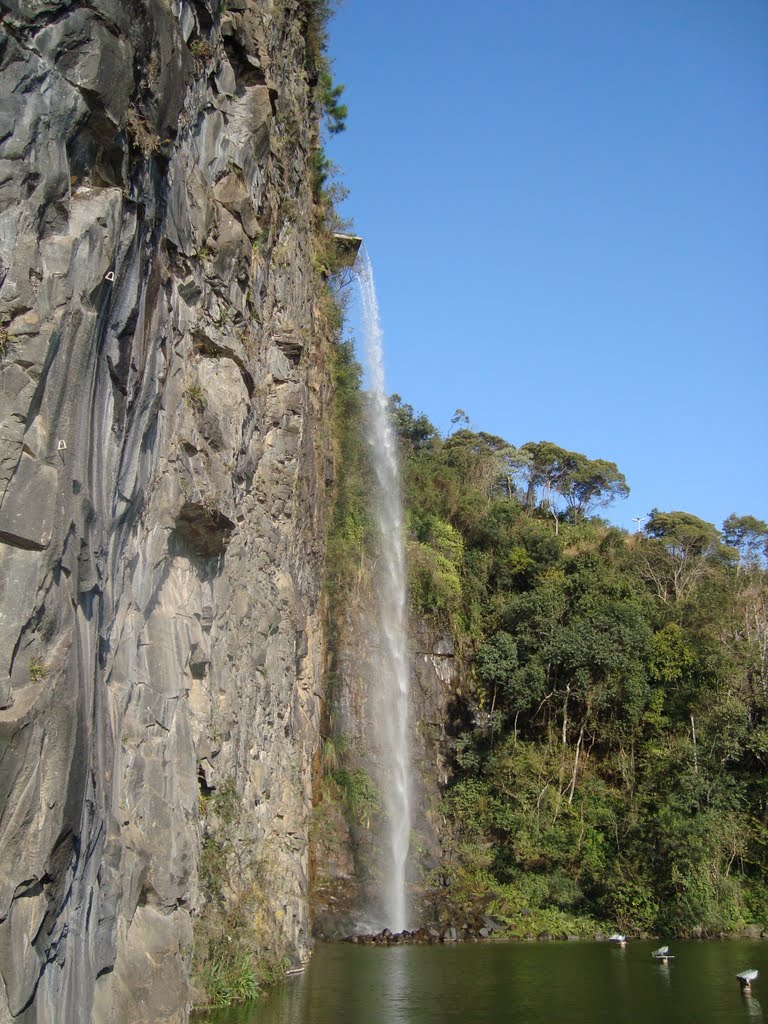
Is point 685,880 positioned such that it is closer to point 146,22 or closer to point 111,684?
point 111,684

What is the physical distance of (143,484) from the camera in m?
8.78

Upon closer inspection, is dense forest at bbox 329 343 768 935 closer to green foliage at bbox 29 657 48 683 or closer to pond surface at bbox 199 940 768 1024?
pond surface at bbox 199 940 768 1024

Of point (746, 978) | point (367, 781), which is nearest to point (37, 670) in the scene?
point (746, 978)

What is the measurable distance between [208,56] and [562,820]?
2323 cm

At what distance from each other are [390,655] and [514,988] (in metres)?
14.7

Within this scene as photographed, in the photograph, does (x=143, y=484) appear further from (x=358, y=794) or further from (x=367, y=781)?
(x=367, y=781)

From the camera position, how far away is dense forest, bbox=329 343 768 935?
25.0 m

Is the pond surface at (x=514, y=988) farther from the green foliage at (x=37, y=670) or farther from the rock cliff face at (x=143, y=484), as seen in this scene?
the green foliage at (x=37, y=670)

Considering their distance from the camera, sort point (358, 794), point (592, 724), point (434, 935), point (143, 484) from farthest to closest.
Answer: point (592, 724)
point (358, 794)
point (434, 935)
point (143, 484)

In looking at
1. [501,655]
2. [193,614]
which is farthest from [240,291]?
[501,655]

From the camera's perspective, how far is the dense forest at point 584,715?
25016mm

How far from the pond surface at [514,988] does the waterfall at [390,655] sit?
3.78 meters

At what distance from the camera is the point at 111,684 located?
9242mm

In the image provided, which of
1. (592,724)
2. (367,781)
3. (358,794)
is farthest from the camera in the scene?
(592,724)
